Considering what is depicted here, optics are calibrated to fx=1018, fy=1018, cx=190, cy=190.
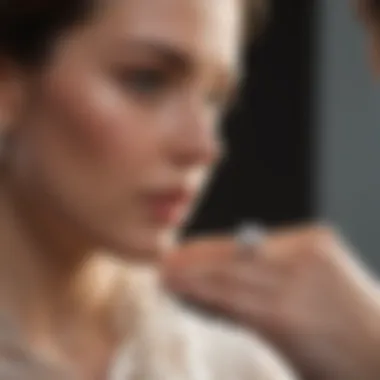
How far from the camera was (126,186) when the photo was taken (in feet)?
2.37

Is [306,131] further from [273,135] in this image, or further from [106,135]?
[106,135]

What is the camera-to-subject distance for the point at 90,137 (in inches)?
28.2

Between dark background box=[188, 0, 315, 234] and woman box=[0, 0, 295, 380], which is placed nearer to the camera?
woman box=[0, 0, 295, 380]

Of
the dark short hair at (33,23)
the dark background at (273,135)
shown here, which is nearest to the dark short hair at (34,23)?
the dark short hair at (33,23)

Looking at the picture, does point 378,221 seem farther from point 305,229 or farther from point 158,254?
point 158,254

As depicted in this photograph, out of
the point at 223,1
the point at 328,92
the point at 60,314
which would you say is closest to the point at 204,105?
the point at 223,1

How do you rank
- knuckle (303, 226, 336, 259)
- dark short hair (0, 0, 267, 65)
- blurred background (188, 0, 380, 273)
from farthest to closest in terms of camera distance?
1. blurred background (188, 0, 380, 273)
2. knuckle (303, 226, 336, 259)
3. dark short hair (0, 0, 267, 65)

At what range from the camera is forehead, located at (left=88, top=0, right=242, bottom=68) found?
2.38 ft

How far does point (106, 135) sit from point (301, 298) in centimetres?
31

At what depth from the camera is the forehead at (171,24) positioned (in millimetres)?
724

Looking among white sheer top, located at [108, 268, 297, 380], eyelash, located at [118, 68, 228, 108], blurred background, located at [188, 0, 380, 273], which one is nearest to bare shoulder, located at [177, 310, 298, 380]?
white sheer top, located at [108, 268, 297, 380]

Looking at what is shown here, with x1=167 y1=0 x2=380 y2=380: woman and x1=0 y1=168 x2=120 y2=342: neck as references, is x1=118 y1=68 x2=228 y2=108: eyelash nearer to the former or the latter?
x1=0 y1=168 x2=120 y2=342: neck

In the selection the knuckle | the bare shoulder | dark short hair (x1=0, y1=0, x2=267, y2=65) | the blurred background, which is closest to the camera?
dark short hair (x1=0, y1=0, x2=267, y2=65)

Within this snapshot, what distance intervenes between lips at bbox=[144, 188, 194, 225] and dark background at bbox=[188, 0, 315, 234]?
50 cm
